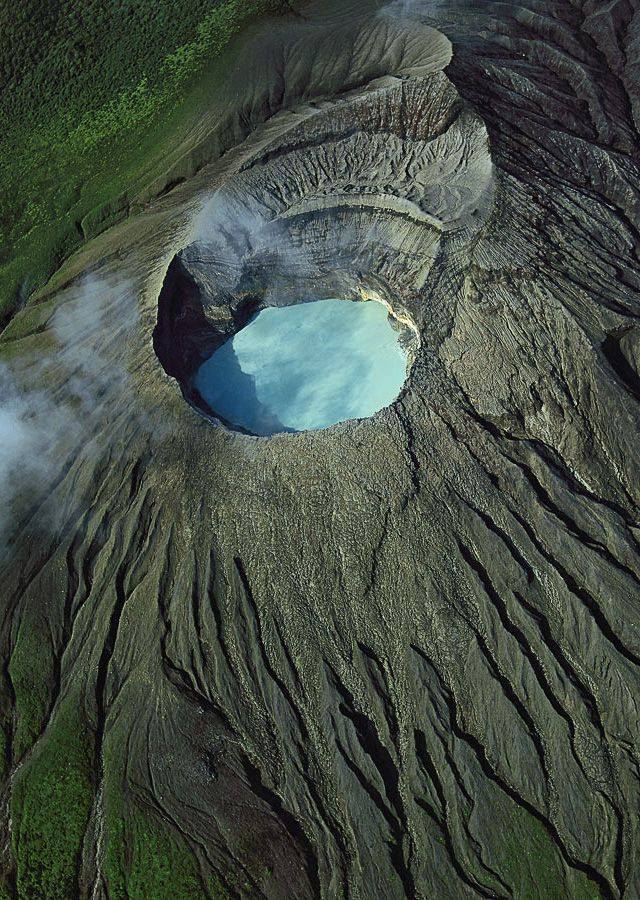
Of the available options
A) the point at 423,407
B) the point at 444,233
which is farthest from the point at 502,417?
the point at 444,233

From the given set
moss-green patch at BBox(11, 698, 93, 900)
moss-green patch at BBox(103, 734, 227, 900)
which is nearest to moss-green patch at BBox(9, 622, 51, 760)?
moss-green patch at BBox(11, 698, 93, 900)

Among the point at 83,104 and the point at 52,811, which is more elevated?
the point at 83,104

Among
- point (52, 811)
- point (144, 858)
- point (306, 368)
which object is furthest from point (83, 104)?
point (144, 858)

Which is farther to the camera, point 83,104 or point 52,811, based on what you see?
point 83,104

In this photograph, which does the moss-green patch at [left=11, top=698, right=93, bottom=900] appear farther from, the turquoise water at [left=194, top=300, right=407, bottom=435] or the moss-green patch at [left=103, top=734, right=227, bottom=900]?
the turquoise water at [left=194, top=300, right=407, bottom=435]

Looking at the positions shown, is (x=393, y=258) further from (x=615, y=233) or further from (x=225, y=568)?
(x=225, y=568)

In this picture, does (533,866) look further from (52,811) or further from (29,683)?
(29,683)

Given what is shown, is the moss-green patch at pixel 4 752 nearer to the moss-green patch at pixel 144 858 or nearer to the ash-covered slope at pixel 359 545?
the ash-covered slope at pixel 359 545
